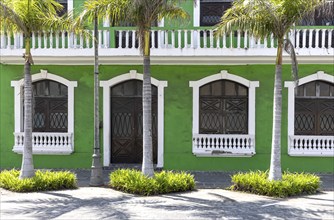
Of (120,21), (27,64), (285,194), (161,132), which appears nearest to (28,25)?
(27,64)

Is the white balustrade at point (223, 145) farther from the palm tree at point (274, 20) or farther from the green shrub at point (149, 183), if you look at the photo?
the palm tree at point (274, 20)

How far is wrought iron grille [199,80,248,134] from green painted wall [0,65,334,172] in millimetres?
445

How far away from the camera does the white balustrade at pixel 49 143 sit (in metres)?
13.4

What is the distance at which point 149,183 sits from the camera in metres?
9.60

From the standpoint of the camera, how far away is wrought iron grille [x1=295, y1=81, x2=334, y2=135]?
526 inches

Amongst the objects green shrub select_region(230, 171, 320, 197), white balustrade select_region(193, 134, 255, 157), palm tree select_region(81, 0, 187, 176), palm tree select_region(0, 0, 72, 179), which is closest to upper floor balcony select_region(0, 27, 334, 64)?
palm tree select_region(0, 0, 72, 179)

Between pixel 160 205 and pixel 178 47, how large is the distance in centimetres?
589

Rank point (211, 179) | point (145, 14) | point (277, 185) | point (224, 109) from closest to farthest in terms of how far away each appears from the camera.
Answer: point (277, 185), point (145, 14), point (211, 179), point (224, 109)

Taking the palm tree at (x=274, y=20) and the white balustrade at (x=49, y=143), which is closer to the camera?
the palm tree at (x=274, y=20)

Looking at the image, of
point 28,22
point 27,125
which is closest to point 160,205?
point 27,125

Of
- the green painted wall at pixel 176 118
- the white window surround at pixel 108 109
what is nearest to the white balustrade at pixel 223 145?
the green painted wall at pixel 176 118

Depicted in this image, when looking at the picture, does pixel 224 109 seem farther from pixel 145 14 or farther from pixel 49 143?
pixel 49 143

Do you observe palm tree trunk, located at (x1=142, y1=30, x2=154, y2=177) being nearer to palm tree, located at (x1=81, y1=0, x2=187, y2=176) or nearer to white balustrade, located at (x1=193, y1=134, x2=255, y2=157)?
palm tree, located at (x1=81, y1=0, x2=187, y2=176)

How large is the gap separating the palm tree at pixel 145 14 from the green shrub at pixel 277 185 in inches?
92.9
